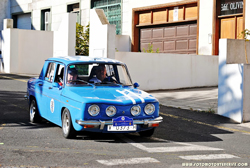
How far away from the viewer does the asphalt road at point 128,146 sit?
6.30m

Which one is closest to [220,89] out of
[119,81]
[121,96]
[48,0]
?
[119,81]

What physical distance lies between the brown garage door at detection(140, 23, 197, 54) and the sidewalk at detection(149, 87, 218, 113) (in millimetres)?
4413

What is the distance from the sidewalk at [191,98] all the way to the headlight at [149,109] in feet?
15.8

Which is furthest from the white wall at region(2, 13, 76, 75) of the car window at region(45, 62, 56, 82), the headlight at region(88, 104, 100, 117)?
the headlight at region(88, 104, 100, 117)

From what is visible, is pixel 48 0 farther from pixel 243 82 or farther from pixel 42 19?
pixel 243 82

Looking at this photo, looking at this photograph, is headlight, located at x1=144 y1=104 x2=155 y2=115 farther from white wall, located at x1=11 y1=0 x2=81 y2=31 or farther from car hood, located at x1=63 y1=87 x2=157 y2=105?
white wall, located at x1=11 y1=0 x2=81 y2=31

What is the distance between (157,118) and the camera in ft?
26.3

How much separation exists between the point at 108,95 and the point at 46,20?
24008 mm

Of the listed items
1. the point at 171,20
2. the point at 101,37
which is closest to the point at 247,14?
the point at 171,20

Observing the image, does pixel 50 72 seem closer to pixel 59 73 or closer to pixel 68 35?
pixel 59 73

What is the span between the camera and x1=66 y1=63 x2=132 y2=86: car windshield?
8.65 metres

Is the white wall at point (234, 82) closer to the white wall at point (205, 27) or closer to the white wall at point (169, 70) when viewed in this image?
the white wall at point (169, 70)

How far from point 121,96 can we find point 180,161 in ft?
6.50

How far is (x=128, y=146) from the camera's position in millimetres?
7445
